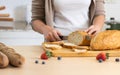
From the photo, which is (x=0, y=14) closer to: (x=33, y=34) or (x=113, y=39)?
(x=33, y=34)

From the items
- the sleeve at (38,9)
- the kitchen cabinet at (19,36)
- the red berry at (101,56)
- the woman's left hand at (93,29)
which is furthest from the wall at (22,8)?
the red berry at (101,56)

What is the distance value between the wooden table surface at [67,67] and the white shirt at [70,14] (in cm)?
38

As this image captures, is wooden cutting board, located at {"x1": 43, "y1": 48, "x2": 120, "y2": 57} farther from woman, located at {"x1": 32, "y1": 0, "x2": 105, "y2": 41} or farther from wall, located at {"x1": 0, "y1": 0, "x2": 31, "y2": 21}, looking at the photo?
wall, located at {"x1": 0, "y1": 0, "x2": 31, "y2": 21}

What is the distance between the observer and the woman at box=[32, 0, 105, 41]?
4.57ft

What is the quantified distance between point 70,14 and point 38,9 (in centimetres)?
16

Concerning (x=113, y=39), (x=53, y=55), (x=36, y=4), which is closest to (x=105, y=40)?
(x=113, y=39)

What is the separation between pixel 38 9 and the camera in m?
1.43

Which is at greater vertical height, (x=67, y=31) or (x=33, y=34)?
(x=67, y=31)

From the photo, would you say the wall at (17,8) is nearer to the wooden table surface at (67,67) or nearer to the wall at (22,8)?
the wall at (22,8)

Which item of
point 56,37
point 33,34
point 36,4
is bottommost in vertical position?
point 33,34

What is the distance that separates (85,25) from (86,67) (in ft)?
1.83

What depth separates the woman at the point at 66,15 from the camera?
1394 millimetres

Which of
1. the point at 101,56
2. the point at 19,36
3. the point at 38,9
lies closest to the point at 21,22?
the point at 19,36

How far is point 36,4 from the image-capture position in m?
1.42
